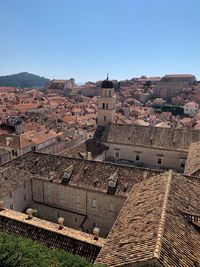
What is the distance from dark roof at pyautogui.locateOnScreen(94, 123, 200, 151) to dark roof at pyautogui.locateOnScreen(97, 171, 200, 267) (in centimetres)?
2275

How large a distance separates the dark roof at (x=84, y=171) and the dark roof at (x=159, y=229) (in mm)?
6707

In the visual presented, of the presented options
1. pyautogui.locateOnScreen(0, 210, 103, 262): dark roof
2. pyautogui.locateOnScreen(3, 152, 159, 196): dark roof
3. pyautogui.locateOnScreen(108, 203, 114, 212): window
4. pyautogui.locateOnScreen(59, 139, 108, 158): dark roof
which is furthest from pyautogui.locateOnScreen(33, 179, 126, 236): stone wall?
pyautogui.locateOnScreen(59, 139, 108, 158): dark roof

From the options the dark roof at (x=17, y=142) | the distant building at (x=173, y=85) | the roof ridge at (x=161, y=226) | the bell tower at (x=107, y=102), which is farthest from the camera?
the distant building at (x=173, y=85)

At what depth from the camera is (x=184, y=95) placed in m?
156

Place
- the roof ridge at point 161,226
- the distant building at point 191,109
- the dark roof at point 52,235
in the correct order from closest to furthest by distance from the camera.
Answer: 1. the roof ridge at point 161,226
2. the dark roof at point 52,235
3. the distant building at point 191,109

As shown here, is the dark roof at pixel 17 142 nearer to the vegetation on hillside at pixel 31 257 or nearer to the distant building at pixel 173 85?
the vegetation on hillside at pixel 31 257

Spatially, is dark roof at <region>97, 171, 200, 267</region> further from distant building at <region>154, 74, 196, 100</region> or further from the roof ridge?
distant building at <region>154, 74, 196, 100</region>

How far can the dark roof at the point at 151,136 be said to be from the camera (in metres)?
43.8

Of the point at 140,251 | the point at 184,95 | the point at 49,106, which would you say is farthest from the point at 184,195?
the point at 184,95

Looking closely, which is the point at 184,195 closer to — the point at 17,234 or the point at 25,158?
the point at 17,234

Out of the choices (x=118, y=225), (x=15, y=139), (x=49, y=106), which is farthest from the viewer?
(x=49, y=106)

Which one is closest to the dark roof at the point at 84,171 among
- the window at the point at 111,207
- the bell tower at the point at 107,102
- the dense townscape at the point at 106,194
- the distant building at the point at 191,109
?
the dense townscape at the point at 106,194

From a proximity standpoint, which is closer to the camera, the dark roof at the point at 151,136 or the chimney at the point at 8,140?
the dark roof at the point at 151,136

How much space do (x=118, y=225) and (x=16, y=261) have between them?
6180 millimetres
